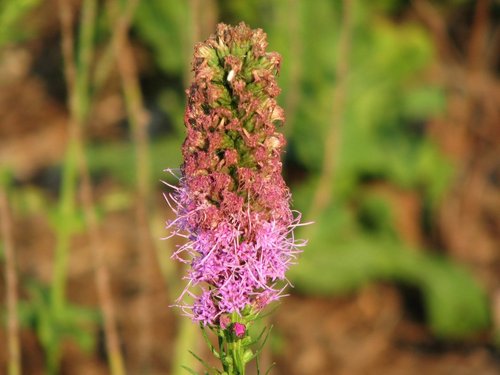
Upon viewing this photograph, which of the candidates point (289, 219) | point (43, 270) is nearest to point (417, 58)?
point (43, 270)

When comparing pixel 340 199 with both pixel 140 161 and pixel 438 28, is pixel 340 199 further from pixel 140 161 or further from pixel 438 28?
pixel 140 161

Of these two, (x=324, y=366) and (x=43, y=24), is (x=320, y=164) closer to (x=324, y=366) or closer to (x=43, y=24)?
(x=324, y=366)

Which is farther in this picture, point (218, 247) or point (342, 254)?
point (342, 254)

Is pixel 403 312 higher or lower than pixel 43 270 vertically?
lower

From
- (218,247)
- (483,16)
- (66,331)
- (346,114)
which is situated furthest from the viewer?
(346,114)

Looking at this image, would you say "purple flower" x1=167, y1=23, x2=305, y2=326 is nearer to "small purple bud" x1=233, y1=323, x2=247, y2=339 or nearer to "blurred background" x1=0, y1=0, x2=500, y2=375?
"small purple bud" x1=233, y1=323, x2=247, y2=339

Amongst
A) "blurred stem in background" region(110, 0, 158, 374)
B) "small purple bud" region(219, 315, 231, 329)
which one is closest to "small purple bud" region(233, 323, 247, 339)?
"small purple bud" region(219, 315, 231, 329)

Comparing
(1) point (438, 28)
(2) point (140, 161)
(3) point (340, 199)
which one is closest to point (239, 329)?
(2) point (140, 161)

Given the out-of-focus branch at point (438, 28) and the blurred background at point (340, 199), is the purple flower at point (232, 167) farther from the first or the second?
the out-of-focus branch at point (438, 28)
